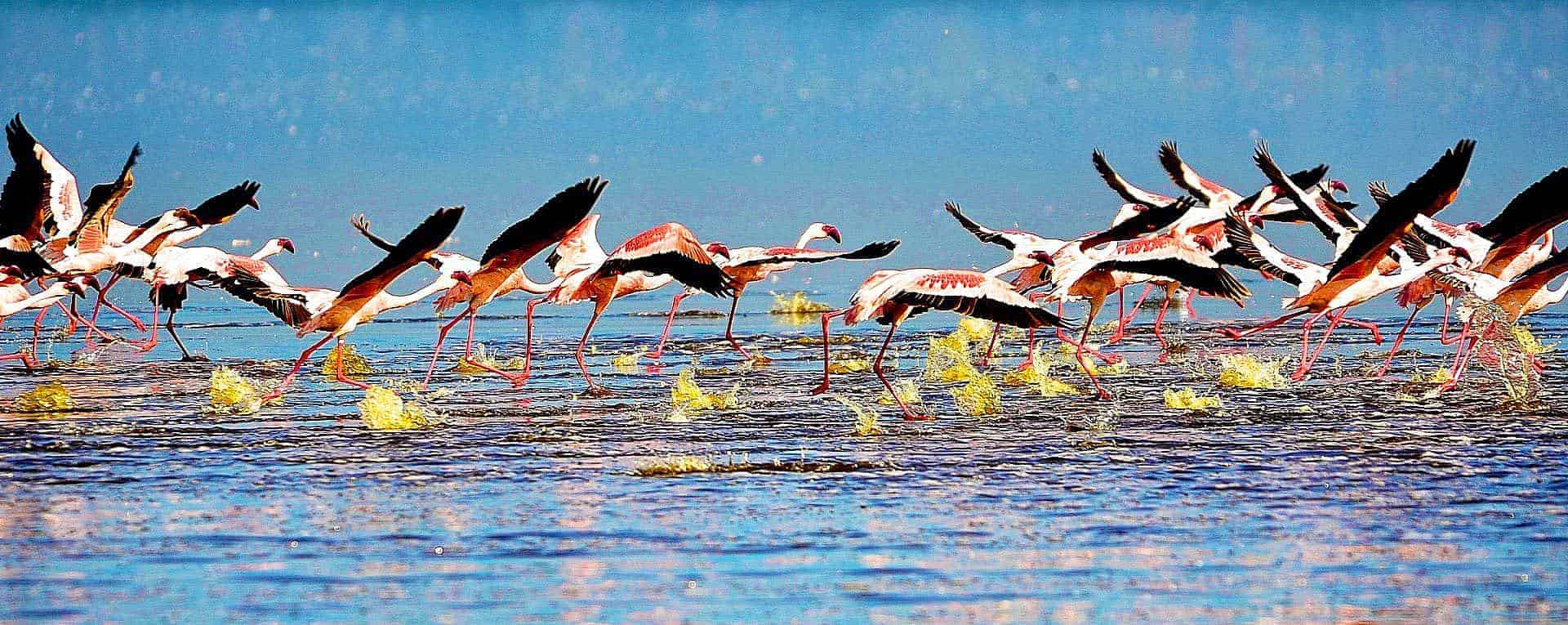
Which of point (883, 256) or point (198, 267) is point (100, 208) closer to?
point (198, 267)

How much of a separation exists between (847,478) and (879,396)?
4421 millimetres

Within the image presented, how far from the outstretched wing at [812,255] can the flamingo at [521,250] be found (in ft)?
6.01

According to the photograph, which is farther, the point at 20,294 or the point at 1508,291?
the point at 20,294

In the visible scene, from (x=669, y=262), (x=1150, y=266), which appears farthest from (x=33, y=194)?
(x=1150, y=266)

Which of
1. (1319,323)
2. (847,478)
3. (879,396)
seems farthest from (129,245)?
(1319,323)

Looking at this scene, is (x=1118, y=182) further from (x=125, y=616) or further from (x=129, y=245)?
(x=125, y=616)

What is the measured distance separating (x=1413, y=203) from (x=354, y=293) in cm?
760

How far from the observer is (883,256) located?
13.6 meters

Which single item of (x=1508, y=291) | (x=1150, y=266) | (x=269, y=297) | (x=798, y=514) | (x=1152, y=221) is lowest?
(x=798, y=514)

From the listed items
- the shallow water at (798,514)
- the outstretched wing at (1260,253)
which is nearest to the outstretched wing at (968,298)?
the shallow water at (798,514)

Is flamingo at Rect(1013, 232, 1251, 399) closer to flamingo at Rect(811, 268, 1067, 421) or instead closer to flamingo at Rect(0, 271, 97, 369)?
flamingo at Rect(811, 268, 1067, 421)

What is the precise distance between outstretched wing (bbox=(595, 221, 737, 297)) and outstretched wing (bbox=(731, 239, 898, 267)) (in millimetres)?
1022

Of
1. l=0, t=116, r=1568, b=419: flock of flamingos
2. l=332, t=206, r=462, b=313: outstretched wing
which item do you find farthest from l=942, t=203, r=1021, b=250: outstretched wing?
l=332, t=206, r=462, b=313: outstretched wing

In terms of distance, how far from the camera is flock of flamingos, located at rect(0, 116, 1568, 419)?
1185cm
